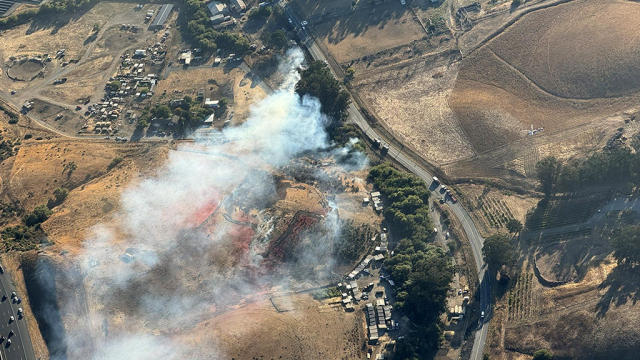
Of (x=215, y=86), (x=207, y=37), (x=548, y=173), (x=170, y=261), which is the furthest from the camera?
(x=207, y=37)

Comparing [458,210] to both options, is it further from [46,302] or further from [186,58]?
[46,302]

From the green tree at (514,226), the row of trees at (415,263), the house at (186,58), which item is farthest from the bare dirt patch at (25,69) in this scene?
the green tree at (514,226)

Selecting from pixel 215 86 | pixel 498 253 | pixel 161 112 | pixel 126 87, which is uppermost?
pixel 498 253

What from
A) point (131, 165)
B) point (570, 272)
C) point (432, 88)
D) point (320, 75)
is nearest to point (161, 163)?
Answer: point (131, 165)

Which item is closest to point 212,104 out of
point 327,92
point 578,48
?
point 327,92

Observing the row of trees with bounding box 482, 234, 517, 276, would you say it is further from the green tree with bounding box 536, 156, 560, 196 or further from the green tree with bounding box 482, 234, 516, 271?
the green tree with bounding box 536, 156, 560, 196

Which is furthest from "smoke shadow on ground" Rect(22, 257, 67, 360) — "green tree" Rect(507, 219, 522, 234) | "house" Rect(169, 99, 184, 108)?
"green tree" Rect(507, 219, 522, 234)

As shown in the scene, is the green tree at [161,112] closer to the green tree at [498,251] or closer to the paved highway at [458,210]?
the paved highway at [458,210]

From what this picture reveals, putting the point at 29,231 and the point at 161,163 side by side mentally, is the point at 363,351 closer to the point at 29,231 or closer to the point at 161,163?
the point at 161,163
